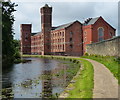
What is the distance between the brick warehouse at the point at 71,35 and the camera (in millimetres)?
71062

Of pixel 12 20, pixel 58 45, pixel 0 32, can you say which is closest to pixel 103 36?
pixel 58 45

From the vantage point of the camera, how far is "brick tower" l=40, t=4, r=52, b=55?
90250mm

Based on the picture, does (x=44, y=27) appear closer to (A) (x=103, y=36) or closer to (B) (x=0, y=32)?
(A) (x=103, y=36)

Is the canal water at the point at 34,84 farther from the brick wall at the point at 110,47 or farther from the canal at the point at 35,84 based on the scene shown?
the brick wall at the point at 110,47

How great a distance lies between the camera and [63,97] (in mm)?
10047

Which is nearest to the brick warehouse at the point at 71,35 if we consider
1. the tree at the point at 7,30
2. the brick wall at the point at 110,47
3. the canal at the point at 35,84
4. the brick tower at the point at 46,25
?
the brick tower at the point at 46,25

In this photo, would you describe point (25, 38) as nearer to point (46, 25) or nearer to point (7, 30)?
point (46, 25)

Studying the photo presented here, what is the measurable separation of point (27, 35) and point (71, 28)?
44.3 metres

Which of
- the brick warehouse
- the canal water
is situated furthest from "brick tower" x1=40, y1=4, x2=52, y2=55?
the canal water

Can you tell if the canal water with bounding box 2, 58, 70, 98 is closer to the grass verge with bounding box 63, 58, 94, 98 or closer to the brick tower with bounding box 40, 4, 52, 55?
the grass verge with bounding box 63, 58, 94, 98

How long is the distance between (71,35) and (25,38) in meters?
43.7

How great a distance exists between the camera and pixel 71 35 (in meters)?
78.5

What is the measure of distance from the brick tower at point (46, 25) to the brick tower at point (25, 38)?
26141 millimetres

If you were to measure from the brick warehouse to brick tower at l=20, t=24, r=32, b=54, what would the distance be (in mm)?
14237
